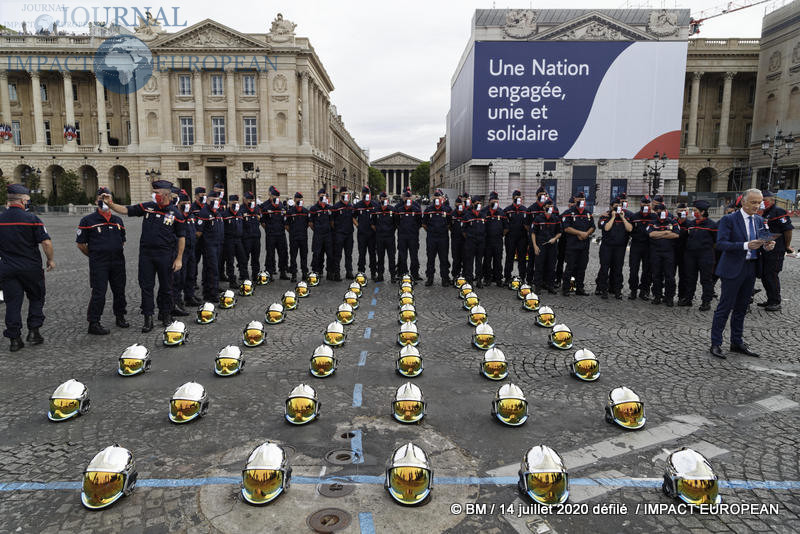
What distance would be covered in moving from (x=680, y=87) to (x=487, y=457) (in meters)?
45.2

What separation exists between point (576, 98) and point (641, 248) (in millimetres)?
33373

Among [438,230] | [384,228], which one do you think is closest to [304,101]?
[384,228]

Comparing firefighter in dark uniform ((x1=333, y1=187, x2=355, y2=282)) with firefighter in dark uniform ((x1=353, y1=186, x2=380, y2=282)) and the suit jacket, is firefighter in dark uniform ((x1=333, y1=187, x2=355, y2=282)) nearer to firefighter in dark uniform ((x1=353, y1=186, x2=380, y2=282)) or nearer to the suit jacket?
firefighter in dark uniform ((x1=353, y1=186, x2=380, y2=282))

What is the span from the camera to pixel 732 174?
62438 mm

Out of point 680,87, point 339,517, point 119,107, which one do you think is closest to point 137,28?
point 119,107

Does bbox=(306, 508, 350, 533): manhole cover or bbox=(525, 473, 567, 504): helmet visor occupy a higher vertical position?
bbox=(525, 473, 567, 504): helmet visor

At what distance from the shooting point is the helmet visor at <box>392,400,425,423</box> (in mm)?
4387

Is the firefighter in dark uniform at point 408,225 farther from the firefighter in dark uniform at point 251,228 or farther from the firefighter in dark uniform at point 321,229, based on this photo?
the firefighter in dark uniform at point 251,228

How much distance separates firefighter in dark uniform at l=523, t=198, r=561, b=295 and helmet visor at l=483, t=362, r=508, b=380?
5.52 m

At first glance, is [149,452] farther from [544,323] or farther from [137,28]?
[137,28]

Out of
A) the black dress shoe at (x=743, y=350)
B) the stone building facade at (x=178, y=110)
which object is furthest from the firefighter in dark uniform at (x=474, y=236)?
the stone building facade at (x=178, y=110)

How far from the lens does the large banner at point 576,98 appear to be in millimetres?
38812

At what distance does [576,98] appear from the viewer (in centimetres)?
3928

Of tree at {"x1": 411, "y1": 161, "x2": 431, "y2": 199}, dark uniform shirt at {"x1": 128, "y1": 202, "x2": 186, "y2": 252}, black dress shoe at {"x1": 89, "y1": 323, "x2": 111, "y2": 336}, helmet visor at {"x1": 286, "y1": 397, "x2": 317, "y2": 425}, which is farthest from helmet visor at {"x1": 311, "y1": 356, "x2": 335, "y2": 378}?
tree at {"x1": 411, "y1": 161, "x2": 431, "y2": 199}
